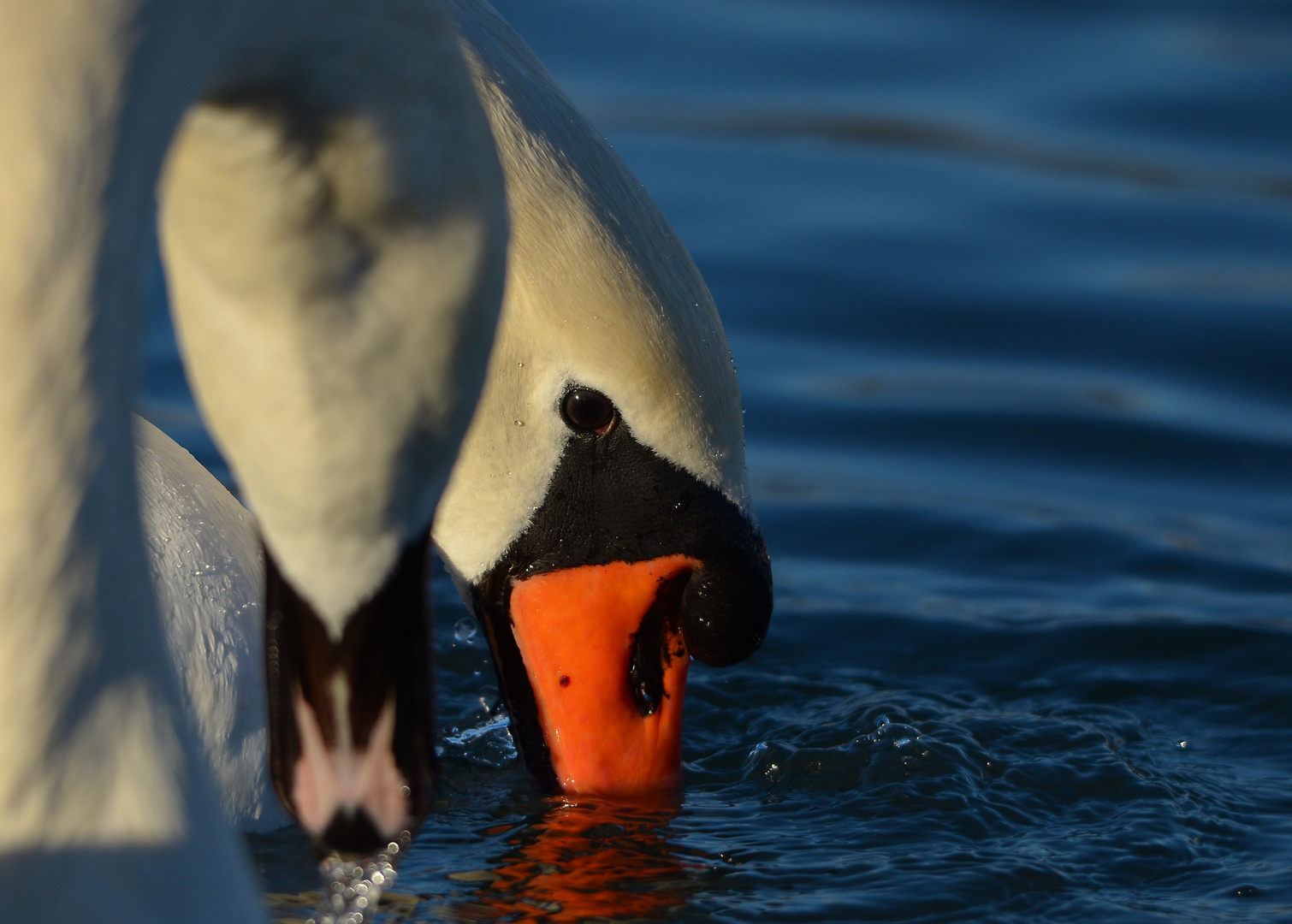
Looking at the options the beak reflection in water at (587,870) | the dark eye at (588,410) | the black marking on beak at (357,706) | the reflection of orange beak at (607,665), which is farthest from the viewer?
the reflection of orange beak at (607,665)

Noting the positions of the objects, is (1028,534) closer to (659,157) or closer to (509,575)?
(509,575)

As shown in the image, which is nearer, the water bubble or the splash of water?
the splash of water

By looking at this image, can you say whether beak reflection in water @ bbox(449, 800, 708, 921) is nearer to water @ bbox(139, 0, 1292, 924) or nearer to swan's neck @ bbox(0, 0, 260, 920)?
water @ bbox(139, 0, 1292, 924)

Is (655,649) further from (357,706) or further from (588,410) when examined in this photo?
(357,706)

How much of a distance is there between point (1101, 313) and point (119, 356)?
5427mm

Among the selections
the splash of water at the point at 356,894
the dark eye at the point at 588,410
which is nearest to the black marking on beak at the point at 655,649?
the dark eye at the point at 588,410

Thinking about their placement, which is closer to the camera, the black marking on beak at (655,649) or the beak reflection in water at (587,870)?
the beak reflection in water at (587,870)

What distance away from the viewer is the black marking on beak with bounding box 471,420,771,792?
129 inches

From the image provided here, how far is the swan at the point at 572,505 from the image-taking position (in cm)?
308

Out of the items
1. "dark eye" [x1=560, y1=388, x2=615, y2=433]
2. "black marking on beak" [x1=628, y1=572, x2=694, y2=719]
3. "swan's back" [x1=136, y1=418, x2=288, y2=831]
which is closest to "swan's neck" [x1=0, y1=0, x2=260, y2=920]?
"swan's back" [x1=136, y1=418, x2=288, y2=831]

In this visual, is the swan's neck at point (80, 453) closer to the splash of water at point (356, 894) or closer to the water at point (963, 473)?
the splash of water at point (356, 894)

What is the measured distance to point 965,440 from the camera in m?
5.76

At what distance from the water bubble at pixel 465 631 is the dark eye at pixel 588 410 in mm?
1048

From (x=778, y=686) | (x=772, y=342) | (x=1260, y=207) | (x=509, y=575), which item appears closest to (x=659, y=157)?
(x=772, y=342)
